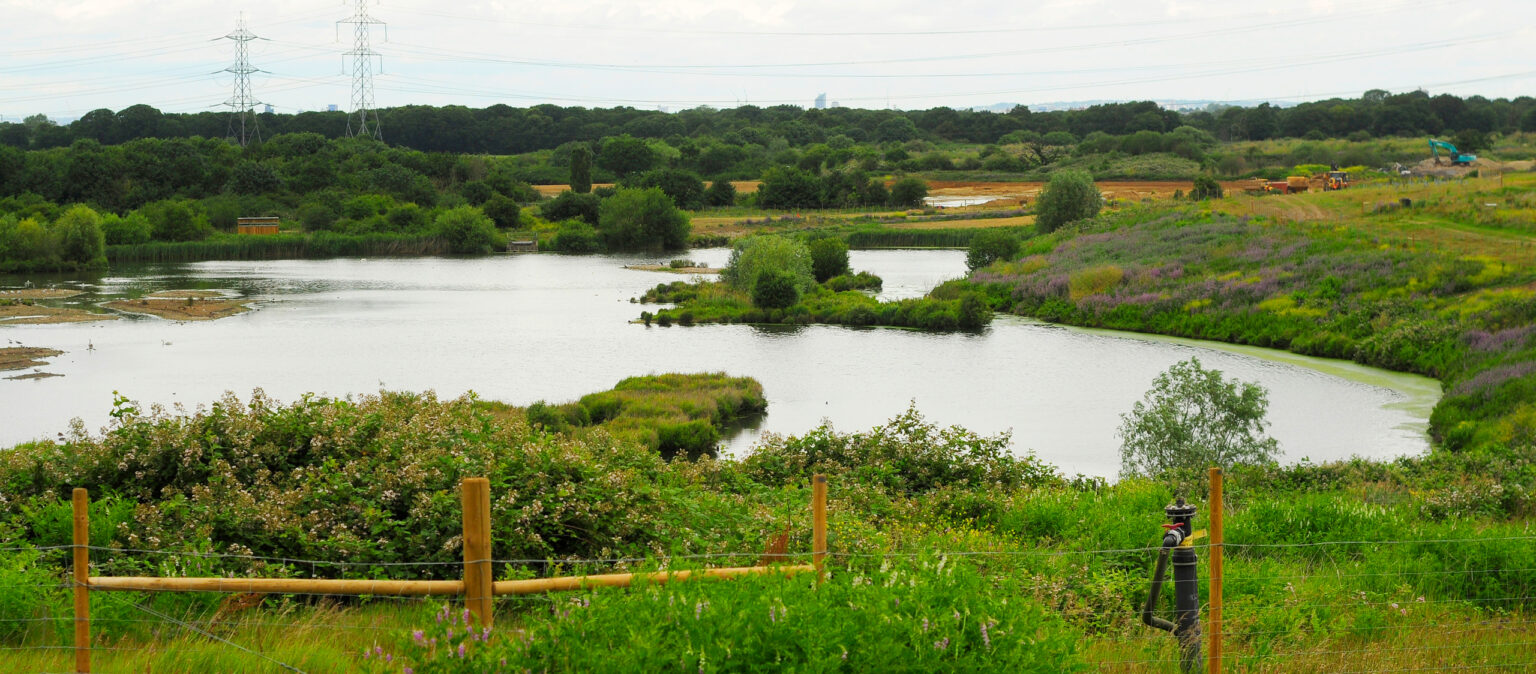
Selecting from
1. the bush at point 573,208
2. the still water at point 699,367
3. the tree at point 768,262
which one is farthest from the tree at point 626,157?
the tree at point 768,262

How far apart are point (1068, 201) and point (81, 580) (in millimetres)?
61000

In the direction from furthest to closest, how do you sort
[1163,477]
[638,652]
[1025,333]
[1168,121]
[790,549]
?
[1168,121]
[1025,333]
[1163,477]
[790,549]
[638,652]

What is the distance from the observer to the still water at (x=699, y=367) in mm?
24391

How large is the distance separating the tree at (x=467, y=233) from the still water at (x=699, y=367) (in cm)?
2930

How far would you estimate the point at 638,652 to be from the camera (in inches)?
173

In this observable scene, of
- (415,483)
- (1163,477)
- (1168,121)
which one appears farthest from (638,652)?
(1168,121)

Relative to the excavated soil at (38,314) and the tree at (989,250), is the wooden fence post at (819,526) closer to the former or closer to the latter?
the excavated soil at (38,314)

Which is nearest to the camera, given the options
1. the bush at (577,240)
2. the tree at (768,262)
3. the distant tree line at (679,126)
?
the tree at (768,262)

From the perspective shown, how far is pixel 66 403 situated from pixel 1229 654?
1115 inches

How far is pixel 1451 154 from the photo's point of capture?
247 ft

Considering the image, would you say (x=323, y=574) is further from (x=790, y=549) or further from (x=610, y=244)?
(x=610, y=244)

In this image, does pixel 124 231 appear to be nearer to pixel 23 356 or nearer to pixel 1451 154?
pixel 23 356

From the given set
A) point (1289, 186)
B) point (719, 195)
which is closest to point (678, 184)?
point (719, 195)

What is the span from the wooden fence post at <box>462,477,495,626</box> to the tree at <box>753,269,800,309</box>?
1589 inches
